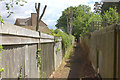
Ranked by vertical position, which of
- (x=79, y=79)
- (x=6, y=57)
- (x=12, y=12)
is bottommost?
(x=79, y=79)

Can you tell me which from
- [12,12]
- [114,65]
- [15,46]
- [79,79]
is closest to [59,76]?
[79,79]

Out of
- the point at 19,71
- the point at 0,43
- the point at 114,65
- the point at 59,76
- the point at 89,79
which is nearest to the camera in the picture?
the point at 0,43

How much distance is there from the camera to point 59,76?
766 centimetres

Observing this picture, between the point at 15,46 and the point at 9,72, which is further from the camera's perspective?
the point at 15,46

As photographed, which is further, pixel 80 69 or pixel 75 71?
pixel 80 69

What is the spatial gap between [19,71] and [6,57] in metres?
0.62

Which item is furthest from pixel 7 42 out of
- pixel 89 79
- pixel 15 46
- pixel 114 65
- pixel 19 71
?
pixel 89 79

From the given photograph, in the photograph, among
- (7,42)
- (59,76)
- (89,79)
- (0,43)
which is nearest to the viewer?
(0,43)

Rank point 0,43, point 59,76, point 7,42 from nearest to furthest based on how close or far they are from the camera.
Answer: point 0,43
point 7,42
point 59,76

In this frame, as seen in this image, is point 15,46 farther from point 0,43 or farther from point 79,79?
point 79,79

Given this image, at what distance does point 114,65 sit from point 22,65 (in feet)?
6.56

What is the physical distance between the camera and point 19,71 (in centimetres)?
284

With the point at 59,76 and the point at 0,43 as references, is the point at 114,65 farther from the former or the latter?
the point at 59,76

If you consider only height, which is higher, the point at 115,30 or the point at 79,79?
the point at 115,30
